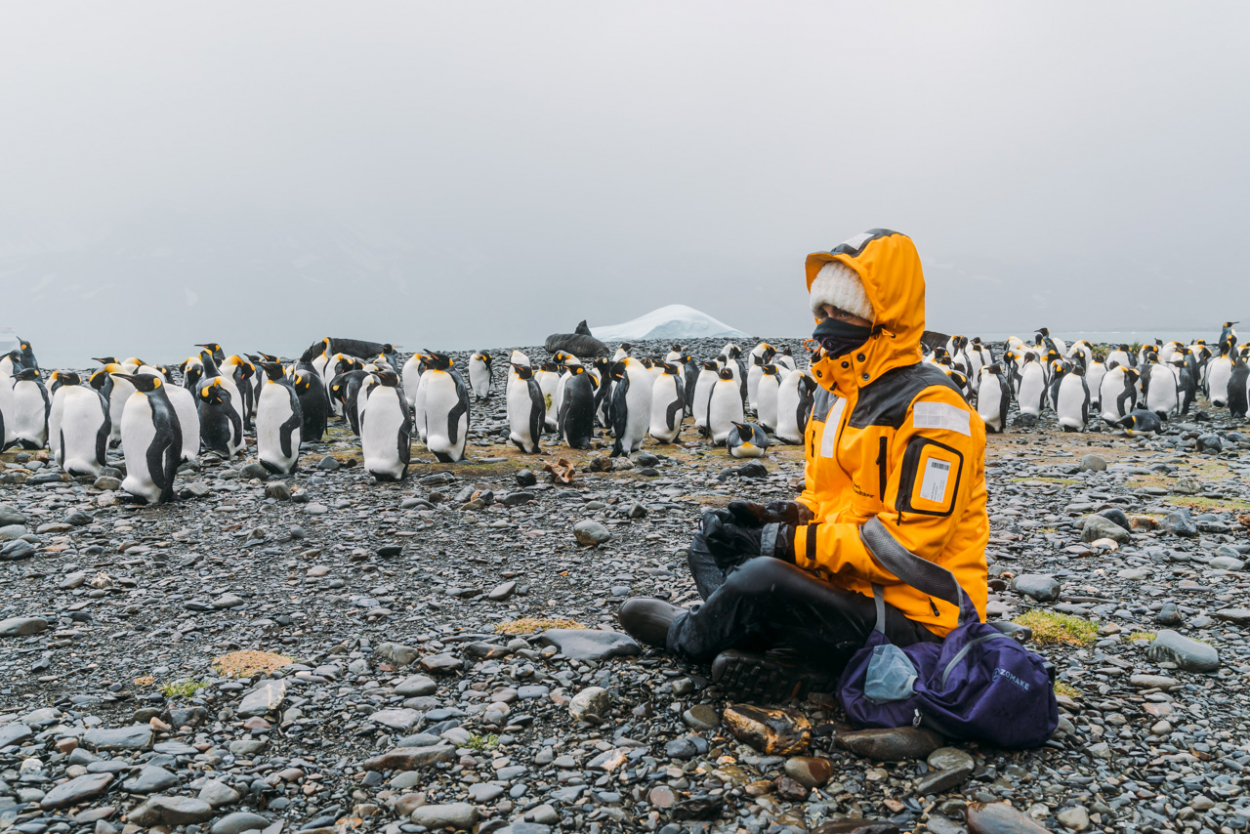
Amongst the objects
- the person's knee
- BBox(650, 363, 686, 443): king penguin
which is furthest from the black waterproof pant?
BBox(650, 363, 686, 443): king penguin

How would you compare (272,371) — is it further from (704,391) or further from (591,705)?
(591,705)

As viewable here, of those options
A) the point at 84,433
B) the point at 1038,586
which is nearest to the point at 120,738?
the point at 1038,586

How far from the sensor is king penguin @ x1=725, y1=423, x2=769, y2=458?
1027 centimetres

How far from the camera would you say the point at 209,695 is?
3.21 m

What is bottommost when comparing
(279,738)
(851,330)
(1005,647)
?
(279,738)

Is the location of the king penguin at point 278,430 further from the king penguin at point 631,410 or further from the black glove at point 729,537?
the black glove at point 729,537

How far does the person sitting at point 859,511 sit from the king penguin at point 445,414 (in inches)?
264

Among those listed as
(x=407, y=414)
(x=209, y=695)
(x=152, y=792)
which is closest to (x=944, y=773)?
(x=152, y=792)

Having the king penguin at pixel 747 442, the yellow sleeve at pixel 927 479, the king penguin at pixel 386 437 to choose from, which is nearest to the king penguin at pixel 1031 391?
the king penguin at pixel 747 442

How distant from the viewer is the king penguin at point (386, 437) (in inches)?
326

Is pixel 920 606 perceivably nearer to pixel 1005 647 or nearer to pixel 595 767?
pixel 1005 647

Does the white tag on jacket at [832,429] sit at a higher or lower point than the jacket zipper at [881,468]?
higher

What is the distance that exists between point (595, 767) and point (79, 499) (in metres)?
6.54

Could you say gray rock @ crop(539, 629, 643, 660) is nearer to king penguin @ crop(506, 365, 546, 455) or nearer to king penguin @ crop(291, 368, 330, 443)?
king penguin @ crop(506, 365, 546, 455)
